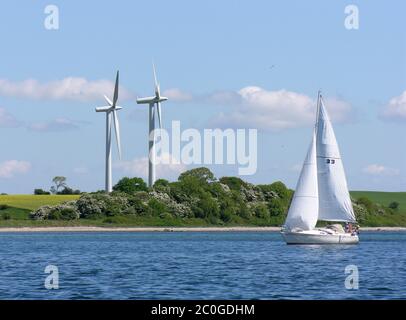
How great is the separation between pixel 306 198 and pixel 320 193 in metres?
3.53

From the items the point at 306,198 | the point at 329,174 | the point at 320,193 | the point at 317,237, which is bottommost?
the point at 317,237

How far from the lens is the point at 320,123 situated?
428ft

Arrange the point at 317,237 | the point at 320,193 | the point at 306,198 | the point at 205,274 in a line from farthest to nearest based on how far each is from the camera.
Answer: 1. the point at 320,193
2. the point at 317,237
3. the point at 306,198
4. the point at 205,274

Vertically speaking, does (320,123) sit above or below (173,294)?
above

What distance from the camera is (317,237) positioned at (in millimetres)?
129875

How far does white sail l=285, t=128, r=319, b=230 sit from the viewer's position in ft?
423

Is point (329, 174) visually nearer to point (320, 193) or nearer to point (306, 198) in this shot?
point (320, 193)

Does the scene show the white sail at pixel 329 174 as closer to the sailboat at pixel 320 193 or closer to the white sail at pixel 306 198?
the sailboat at pixel 320 193

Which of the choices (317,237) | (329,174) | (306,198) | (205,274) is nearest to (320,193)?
(329,174)

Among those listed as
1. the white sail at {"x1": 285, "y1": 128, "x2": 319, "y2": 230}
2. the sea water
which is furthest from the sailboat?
the sea water

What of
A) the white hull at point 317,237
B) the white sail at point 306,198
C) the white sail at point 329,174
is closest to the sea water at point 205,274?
the white hull at point 317,237
